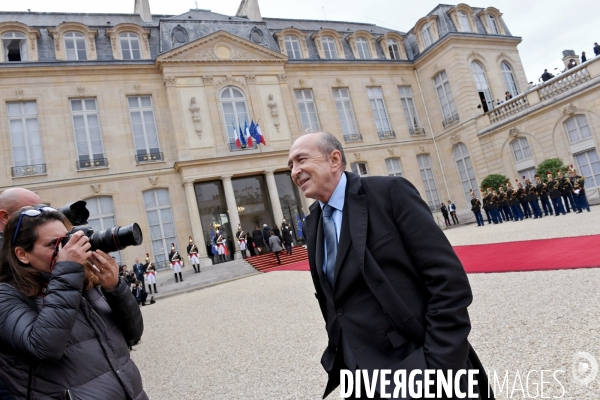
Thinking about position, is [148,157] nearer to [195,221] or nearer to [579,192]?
[195,221]

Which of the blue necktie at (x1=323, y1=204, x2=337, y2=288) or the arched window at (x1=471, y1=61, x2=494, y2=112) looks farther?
the arched window at (x1=471, y1=61, x2=494, y2=112)

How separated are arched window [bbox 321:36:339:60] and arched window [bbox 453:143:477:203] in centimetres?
856

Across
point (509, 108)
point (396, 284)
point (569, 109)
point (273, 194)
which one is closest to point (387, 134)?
point (509, 108)

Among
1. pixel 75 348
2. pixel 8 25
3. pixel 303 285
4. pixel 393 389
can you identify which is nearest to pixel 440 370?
pixel 393 389

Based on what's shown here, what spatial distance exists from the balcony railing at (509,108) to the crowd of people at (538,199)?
12.4 feet

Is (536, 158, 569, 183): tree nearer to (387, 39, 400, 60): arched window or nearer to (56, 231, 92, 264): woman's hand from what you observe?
(387, 39, 400, 60): arched window

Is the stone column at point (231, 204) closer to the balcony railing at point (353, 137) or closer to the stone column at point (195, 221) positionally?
the stone column at point (195, 221)

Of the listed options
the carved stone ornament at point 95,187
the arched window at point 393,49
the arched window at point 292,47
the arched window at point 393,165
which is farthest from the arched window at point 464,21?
the carved stone ornament at point 95,187

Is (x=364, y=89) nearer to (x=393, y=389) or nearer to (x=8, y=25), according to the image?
(x=8, y=25)

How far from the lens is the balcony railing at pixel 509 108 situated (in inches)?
662

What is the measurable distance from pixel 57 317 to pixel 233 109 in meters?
17.6

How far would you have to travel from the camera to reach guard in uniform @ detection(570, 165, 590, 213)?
11.5m

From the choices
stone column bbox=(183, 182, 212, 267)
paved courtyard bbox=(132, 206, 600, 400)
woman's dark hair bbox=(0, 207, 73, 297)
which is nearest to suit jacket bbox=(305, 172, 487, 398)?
woman's dark hair bbox=(0, 207, 73, 297)

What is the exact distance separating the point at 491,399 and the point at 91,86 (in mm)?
18762
